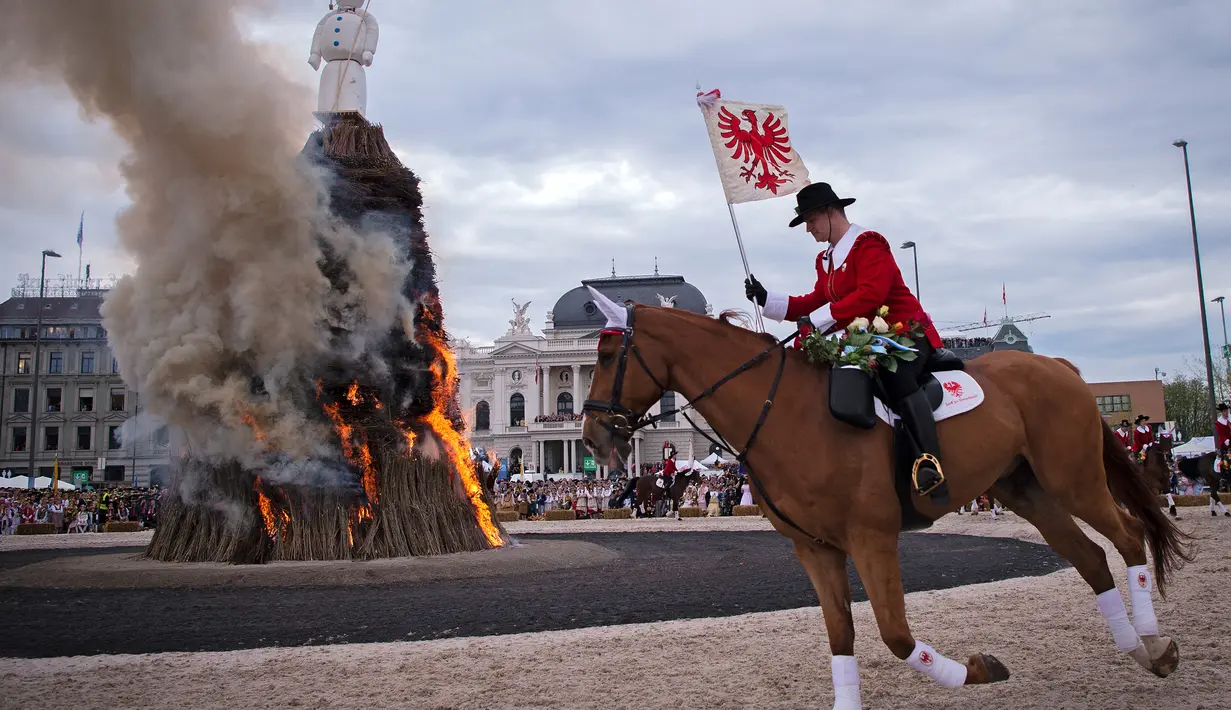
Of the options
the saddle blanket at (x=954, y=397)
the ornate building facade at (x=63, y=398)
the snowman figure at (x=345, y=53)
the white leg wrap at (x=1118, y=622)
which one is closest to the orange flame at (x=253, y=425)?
the snowman figure at (x=345, y=53)

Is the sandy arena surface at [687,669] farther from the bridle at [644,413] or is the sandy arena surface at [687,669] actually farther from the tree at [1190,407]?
the tree at [1190,407]

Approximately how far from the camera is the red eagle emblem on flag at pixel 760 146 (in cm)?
728

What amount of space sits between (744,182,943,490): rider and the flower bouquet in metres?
0.09

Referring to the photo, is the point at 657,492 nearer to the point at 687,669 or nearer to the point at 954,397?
the point at 687,669

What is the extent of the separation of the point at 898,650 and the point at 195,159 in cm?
1434

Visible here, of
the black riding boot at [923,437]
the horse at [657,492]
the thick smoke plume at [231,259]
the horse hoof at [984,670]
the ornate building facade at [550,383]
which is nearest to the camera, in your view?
the horse hoof at [984,670]

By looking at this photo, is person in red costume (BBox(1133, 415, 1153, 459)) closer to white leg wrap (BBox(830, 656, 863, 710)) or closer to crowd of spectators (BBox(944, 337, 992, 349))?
white leg wrap (BBox(830, 656, 863, 710))

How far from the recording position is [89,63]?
13.6m

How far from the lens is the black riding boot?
5375 mm

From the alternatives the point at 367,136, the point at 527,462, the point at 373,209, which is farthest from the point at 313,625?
the point at 527,462

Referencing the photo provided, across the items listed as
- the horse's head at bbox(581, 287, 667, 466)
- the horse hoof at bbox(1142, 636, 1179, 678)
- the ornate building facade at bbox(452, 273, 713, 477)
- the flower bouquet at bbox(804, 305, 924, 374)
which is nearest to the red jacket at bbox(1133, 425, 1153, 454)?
the horse hoof at bbox(1142, 636, 1179, 678)

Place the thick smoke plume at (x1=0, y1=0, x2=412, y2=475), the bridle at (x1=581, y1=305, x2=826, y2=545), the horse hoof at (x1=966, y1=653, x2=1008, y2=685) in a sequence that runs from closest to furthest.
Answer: the horse hoof at (x1=966, y1=653, x2=1008, y2=685)
the bridle at (x1=581, y1=305, x2=826, y2=545)
the thick smoke plume at (x1=0, y1=0, x2=412, y2=475)

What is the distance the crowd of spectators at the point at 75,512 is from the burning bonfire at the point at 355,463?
23025 millimetres

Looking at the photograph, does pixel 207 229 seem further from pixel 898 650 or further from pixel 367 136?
pixel 898 650
